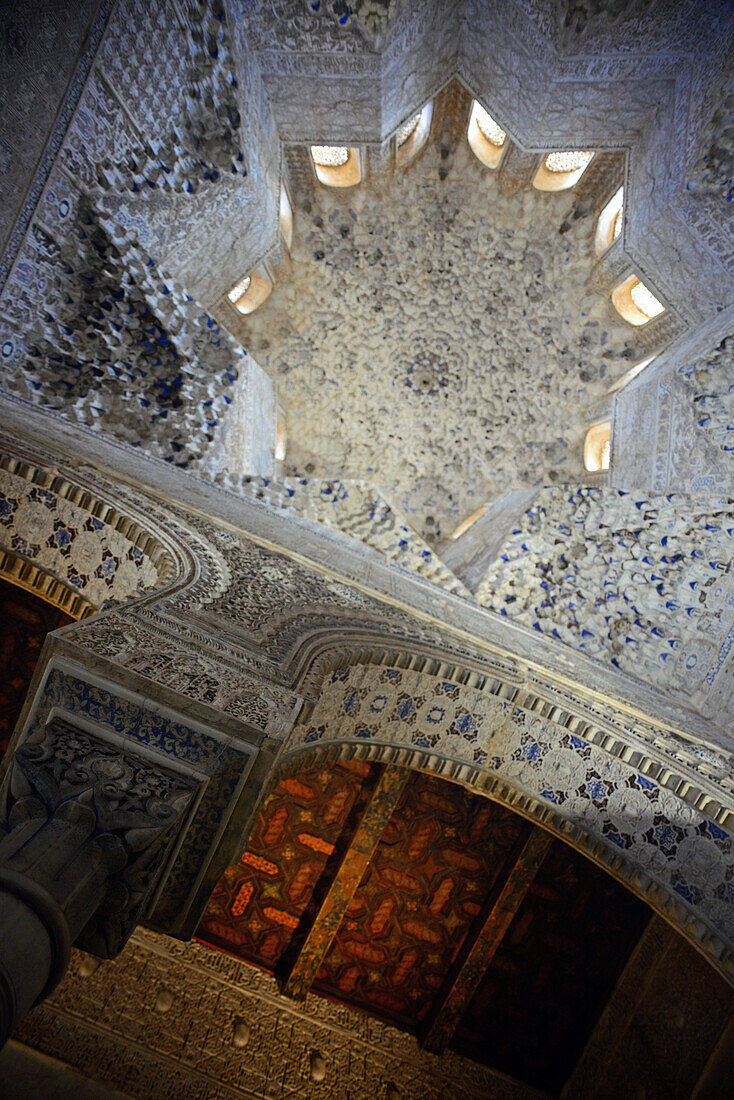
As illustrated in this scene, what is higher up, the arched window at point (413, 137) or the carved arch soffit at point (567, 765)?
the arched window at point (413, 137)

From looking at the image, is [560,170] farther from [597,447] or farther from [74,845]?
[74,845]

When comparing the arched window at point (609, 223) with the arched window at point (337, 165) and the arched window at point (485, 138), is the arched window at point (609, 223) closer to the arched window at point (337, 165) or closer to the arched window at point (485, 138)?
the arched window at point (485, 138)

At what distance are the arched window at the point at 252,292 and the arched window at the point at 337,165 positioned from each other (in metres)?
1.04

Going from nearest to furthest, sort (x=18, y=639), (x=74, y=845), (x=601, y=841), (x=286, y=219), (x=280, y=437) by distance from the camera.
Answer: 1. (x=74, y=845)
2. (x=601, y=841)
3. (x=18, y=639)
4. (x=286, y=219)
5. (x=280, y=437)

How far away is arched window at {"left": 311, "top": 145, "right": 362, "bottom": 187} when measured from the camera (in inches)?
254

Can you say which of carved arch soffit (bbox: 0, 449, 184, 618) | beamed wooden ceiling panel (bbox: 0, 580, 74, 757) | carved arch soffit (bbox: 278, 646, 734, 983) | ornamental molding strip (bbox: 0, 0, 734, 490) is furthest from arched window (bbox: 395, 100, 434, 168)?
carved arch soffit (bbox: 278, 646, 734, 983)

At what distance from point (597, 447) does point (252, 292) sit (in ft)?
12.4

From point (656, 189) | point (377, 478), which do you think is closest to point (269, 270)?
point (377, 478)

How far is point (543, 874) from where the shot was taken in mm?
3357

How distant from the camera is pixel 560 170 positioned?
21.6 feet

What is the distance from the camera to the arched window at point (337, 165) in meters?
6.45

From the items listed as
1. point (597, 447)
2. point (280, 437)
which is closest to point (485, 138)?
point (597, 447)

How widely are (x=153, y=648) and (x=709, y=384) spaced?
14.7ft

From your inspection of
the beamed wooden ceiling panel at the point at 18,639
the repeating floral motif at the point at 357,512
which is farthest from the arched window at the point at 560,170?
the beamed wooden ceiling panel at the point at 18,639
